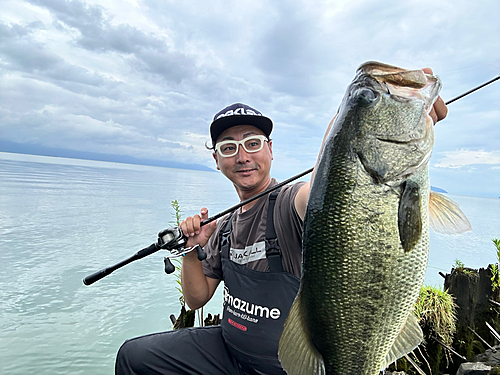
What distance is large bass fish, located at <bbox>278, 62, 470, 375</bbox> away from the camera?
1255 millimetres

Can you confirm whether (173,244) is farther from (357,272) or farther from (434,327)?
(434,327)

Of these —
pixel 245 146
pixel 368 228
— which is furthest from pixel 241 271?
pixel 368 228

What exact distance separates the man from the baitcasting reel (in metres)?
0.08

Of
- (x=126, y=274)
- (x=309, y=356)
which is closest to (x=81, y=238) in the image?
(x=126, y=274)

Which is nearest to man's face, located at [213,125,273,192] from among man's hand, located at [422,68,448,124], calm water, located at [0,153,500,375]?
man's hand, located at [422,68,448,124]

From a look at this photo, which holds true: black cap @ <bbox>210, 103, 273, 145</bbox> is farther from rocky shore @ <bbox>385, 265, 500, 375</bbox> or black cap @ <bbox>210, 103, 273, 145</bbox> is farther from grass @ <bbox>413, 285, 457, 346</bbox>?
rocky shore @ <bbox>385, 265, 500, 375</bbox>

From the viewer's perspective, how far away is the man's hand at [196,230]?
8.11 feet

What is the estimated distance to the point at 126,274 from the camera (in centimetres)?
846

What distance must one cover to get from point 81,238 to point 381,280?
37.2ft

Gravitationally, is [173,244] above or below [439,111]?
below

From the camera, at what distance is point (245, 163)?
257 cm

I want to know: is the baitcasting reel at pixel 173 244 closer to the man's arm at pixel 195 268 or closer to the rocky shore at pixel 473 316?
the man's arm at pixel 195 268

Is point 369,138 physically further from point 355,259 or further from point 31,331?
point 31,331

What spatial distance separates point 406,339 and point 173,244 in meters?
1.67
